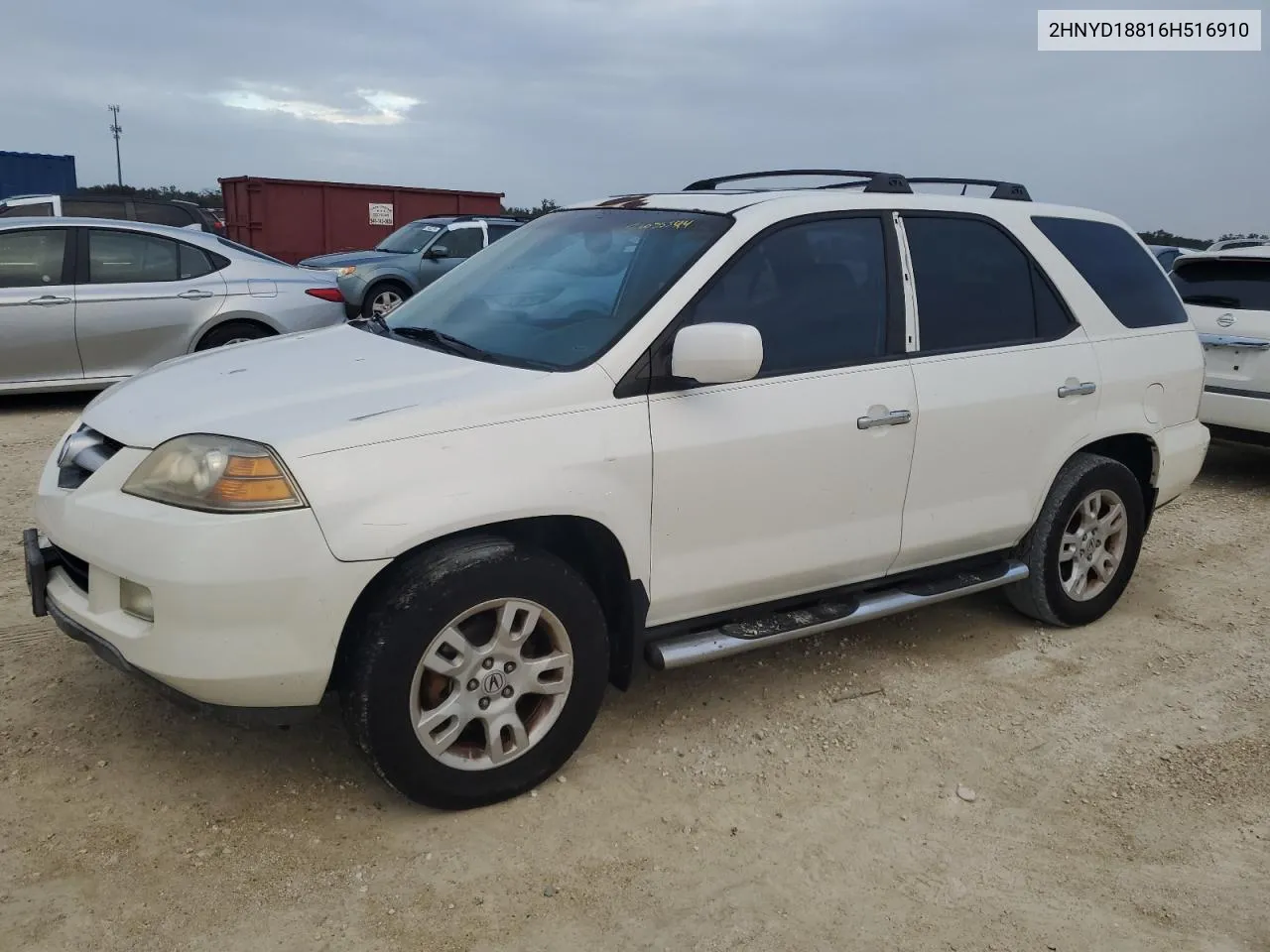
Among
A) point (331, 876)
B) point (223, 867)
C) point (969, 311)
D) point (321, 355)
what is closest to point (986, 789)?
point (969, 311)

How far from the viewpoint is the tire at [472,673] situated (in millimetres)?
2789

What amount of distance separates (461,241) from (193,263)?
5.56 m

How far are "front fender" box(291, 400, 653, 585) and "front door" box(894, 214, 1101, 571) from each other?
1183 mm

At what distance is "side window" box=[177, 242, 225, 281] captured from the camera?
8.17m

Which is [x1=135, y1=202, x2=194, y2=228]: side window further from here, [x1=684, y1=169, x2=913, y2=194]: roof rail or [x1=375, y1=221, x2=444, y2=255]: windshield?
[x1=684, y1=169, x2=913, y2=194]: roof rail

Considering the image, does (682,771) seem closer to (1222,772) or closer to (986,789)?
(986,789)

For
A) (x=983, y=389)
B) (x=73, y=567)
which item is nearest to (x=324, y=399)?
(x=73, y=567)

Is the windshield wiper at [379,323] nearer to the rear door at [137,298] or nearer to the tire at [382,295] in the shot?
the rear door at [137,298]

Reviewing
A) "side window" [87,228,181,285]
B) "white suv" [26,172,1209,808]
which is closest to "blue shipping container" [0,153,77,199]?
"side window" [87,228,181,285]

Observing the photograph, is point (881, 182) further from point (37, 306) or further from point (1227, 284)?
point (37, 306)

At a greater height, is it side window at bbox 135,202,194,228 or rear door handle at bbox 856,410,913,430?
side window at bbox 135,202,194,228

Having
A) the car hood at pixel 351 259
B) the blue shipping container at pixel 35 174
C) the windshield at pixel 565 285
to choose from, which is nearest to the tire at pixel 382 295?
the car hood at pixel 351 259

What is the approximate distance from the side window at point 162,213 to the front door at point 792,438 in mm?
11350

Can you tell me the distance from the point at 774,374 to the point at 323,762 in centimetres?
191
